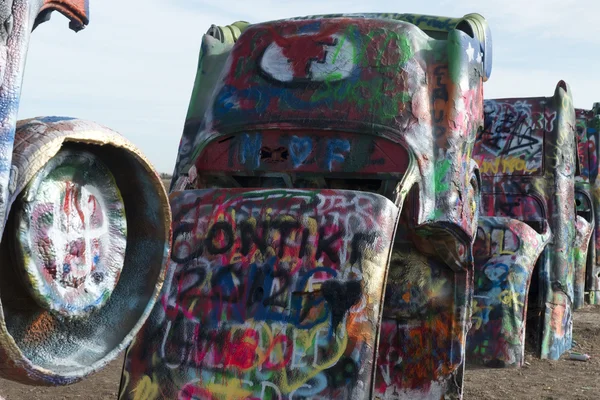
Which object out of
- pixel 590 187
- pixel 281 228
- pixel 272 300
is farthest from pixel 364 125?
pixel 590 187

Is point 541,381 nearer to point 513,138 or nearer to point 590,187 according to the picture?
point 513,138

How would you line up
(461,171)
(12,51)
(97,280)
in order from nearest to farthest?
(12,51)
(97,280)
(461,171)

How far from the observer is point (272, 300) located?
461 cm

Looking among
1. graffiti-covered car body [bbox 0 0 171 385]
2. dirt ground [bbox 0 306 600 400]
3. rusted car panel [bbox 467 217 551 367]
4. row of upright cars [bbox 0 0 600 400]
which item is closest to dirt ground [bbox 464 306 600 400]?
dirt ground [bbox 0 306 600 400]

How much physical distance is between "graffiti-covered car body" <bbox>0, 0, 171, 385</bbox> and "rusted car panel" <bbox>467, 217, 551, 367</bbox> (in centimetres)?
639

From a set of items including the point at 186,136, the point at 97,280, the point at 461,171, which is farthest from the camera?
the point at 186,136

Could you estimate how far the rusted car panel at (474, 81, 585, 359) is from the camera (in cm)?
927

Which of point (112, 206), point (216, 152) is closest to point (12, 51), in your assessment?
point (112, 206)

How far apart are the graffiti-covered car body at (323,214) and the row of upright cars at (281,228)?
1cm

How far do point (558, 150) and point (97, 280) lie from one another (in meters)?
8.07

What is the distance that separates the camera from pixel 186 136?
19.9 ft

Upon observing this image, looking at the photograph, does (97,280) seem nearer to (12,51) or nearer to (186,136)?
(12,51)

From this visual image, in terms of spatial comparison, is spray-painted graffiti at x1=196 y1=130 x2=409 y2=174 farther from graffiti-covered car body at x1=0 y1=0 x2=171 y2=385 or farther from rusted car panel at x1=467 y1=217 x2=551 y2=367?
rusted car panel at x1=467 y1=217 x2=551 y2=367

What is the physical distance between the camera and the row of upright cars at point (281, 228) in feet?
7.57
